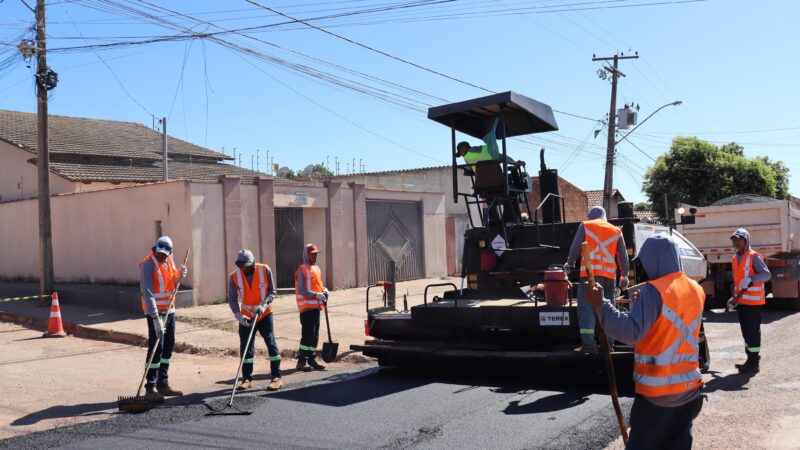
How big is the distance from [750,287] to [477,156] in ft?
11.7

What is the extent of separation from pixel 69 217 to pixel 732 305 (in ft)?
53.1

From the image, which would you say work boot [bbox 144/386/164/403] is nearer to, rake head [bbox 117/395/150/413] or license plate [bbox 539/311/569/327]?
rake head [bbox 117/395/150/413]

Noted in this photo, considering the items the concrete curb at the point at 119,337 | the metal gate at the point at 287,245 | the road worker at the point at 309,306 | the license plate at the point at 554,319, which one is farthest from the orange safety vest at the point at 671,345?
the metal gate at the point at 287,245

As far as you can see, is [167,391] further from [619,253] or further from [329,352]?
[619,253]

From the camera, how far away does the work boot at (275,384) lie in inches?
312

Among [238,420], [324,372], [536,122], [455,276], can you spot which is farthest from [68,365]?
[455,276]

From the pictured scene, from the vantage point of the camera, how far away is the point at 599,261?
7098mm

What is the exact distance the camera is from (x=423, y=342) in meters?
8.38

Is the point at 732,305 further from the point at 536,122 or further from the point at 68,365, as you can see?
the point at 68,365

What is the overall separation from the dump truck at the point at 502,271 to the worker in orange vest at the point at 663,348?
11.8ft

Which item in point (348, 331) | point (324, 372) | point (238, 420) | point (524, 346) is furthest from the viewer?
point (348, 331)

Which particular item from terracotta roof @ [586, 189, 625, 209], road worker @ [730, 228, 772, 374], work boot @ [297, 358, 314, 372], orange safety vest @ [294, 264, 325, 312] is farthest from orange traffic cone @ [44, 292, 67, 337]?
terracotta roof @ [586, 189, 625, 209]

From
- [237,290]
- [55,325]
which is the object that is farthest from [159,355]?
[55,325]

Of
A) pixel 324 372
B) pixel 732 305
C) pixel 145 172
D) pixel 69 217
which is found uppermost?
pixel 145 172
